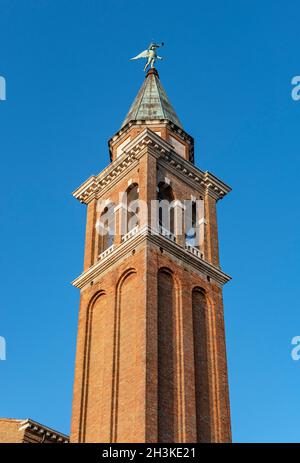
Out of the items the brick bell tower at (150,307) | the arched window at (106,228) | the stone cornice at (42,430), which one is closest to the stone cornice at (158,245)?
the brick bell tower at (150,307)

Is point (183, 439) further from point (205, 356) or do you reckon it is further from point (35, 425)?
point (35, 425)

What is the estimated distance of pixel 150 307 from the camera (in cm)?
3331

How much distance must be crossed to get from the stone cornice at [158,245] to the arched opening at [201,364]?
130 cm

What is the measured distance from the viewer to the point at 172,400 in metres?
31.8

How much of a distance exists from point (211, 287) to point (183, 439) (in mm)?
8584

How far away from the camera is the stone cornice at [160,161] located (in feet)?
129

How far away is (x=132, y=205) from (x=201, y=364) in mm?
8962

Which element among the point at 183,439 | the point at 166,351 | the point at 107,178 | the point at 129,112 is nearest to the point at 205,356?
the point at 166,351

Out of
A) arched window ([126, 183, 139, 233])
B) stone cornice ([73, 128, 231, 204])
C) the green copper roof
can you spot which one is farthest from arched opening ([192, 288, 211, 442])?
the green copper roof

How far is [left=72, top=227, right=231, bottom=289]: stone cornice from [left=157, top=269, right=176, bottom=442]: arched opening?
4.31 feet

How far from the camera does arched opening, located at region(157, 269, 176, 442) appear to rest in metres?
30.8

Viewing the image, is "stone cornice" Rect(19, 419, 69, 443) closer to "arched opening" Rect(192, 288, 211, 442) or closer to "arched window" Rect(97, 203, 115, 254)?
"arched opening" Rect(192, 288, 211, 442)

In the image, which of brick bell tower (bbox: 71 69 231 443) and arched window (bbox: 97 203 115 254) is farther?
arched window (bbox: 97 203 115 254)

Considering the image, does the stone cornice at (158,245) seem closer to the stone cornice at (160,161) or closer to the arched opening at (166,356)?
the arched opening at (166,356)
